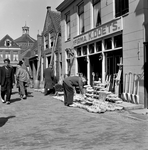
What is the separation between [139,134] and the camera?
4.95 metres

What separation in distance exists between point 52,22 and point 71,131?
1644 cm

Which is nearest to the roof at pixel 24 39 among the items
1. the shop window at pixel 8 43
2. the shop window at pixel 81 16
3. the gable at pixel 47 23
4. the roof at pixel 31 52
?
the shop window at pixel 8 43

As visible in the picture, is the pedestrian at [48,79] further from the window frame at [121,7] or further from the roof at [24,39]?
the roof at [24,39]

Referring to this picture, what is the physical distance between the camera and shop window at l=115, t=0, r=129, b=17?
31.7 ft

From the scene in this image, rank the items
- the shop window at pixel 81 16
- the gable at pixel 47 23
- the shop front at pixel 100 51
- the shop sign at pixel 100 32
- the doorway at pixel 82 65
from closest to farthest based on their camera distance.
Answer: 1. the shop sign at pixel 100 32
2. the shop front at pixel 100 51
3. the doorway at pixel 82 65
4. the shop window at pixel 81 16
5. the gable at pixel 47 23

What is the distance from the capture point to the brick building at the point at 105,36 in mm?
8766

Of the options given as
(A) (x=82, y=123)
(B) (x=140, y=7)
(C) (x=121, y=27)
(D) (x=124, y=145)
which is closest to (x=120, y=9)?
(C) (x=121, y=27)

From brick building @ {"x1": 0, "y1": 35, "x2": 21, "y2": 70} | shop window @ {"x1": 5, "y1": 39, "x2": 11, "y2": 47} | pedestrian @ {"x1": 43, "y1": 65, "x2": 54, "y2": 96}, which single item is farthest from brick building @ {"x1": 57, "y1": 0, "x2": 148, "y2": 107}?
shop window @ {"x1": 5, "y1": 39, "x2": 11, "y2": 47}

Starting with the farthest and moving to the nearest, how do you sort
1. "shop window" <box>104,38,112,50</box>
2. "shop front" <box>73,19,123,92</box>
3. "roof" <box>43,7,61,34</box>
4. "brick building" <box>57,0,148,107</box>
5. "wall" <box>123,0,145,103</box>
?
"roof" <box>43,7,61,34</box> → "shop window" <box>104,38,112,50</box> → "shop front" <box>73,19,123,92</box> → "brick building" <box>57,0,148,107</box> → "wall" <box>123,0,145,103</box>

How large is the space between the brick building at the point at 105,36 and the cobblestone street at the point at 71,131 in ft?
8.60

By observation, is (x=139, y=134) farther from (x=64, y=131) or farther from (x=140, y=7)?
(x=140, y=7)

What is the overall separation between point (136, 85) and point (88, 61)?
4.70m

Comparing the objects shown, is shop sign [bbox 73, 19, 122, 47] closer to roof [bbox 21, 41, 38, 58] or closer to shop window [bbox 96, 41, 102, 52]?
shop window [bbox 96, 41, 102, 52]

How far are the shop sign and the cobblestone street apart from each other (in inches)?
161
